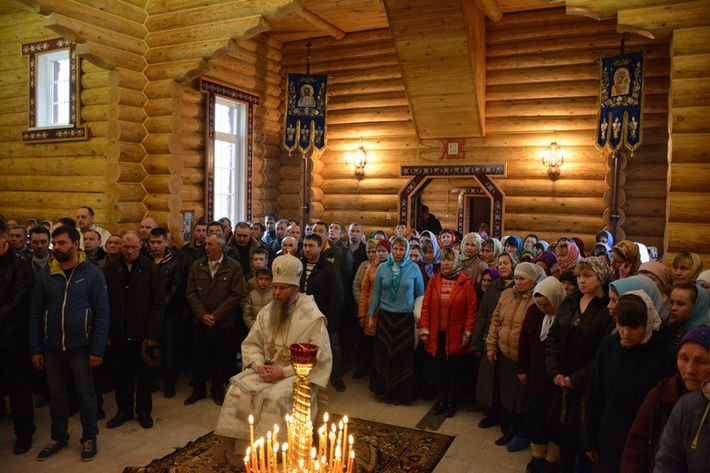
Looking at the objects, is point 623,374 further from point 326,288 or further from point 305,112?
point 305,112

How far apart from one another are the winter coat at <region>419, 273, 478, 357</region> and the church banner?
5748mm

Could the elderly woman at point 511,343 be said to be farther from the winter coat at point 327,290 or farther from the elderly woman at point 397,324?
the winter coat at point 327,290

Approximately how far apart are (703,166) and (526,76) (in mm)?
5603

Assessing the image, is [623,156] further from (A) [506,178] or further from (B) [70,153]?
(B) [70,153]

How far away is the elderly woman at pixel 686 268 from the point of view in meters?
5.04

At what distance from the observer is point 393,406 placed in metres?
6.34

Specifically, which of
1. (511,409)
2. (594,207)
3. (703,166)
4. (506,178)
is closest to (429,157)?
(506,178)

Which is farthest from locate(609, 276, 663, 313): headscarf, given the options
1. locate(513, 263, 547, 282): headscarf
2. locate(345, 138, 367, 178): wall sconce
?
locate(345, 138, 367, 178): wall sconce

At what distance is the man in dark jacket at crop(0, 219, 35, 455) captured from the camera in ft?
15.8

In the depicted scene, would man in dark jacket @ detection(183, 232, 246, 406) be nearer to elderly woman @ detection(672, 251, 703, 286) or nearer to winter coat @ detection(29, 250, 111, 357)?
winter coat @ detection(29, 250, 111, 357)

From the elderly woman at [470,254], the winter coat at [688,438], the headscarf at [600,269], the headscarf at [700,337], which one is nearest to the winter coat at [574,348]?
the headscarf at [600,269]

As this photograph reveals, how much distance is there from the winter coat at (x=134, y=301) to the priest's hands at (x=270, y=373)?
1557 mm

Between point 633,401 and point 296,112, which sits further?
point 296,112

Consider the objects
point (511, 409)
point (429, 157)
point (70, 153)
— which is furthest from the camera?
point (429, 157)
